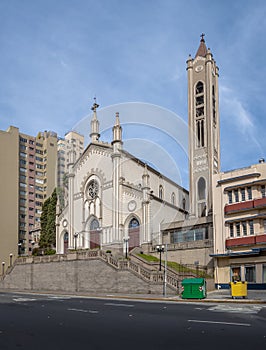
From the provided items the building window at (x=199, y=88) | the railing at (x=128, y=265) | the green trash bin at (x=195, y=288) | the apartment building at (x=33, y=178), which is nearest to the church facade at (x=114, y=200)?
the railing at (x=128, y=265)

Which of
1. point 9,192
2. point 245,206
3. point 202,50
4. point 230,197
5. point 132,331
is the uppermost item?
point 202,50

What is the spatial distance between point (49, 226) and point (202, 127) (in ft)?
95.2

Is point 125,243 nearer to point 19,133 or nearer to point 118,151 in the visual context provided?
point 118,151

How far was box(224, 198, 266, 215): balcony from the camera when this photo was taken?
123 ft

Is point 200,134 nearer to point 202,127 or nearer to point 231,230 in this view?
point 202,127

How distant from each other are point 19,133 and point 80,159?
38.9 metres

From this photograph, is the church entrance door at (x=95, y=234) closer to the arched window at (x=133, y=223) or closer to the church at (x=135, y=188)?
the church at (x=135, y=188)

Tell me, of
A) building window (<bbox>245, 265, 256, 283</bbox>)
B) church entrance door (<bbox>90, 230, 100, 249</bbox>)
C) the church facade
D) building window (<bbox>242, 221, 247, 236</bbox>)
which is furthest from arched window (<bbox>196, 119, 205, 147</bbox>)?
building window (<bbox>245, 265, 256, 283</bbox>)

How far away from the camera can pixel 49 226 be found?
233ft

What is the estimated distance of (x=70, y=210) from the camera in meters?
63.8

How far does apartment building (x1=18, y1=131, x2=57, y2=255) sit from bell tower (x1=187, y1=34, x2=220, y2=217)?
45.5 meters

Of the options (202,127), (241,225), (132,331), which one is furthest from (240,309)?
(202,127)

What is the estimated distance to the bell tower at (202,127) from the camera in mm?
56359

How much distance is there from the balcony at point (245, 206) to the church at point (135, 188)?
11030 mm
